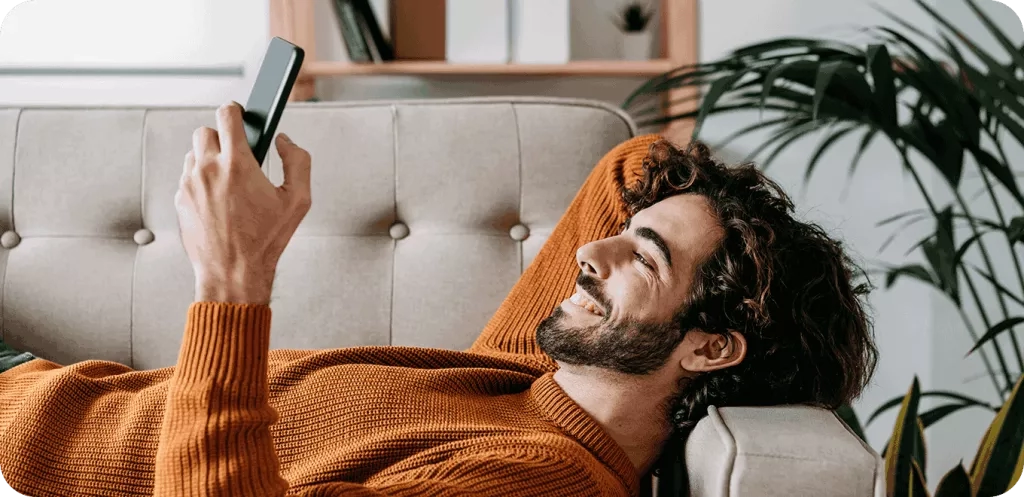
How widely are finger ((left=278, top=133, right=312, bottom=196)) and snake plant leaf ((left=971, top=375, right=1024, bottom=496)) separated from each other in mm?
963

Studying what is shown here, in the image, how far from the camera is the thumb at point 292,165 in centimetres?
71

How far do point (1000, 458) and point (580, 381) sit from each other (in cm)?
60

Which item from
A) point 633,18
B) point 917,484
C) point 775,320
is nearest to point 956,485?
point 917,484

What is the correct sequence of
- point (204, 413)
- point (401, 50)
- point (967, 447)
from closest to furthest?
point (204, 413) < point (401, 50) < point (967, 447)

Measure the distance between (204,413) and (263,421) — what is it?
0.17 feet

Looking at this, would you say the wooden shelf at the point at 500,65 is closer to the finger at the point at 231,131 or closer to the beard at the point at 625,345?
the beard at the point at 625,345

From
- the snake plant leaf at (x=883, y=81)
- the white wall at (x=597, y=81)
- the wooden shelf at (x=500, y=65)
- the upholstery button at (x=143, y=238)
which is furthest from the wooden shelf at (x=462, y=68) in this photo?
the snake plant leaf at (x=883, y=81)

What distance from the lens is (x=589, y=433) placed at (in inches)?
38.3

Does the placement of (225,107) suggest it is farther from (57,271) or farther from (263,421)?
(57,271)

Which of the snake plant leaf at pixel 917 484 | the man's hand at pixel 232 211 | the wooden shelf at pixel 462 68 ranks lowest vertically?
the snake plant leaf at pixel 917 484

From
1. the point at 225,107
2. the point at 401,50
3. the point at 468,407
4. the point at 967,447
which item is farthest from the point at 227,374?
the point at 967,447

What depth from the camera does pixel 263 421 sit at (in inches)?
27.8

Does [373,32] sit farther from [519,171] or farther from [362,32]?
[519,171]

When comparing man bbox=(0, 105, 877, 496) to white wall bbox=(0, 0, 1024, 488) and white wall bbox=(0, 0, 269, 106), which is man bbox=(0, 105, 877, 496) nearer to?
white wall bbox=(0, 0, 1024, 488)
